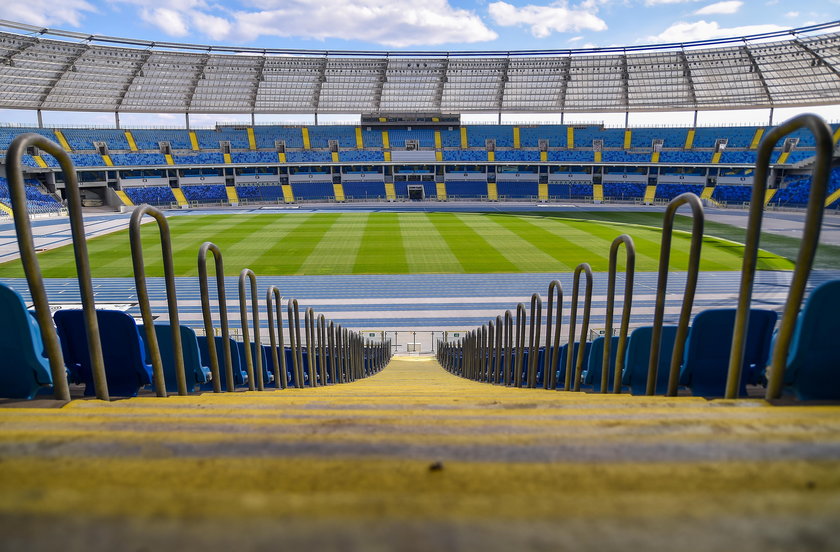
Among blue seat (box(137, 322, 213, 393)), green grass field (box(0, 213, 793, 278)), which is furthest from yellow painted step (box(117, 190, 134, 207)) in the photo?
blue seat (box(137, 322, 213, 393))

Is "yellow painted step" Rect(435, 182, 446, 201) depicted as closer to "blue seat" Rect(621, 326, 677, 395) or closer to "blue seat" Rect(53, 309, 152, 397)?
"blue seat" Rect(621, 326, 677, 395)

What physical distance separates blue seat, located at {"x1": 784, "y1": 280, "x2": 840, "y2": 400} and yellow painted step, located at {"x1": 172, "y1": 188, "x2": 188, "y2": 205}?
57595 mm

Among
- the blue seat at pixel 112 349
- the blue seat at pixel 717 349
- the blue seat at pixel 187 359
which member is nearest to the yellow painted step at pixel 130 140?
the blue seat at pixel 187 359

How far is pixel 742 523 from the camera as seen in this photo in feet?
3.33

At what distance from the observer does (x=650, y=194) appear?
5425cm

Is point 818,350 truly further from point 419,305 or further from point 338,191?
point 338,191

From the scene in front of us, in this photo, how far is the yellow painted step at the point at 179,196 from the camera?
52.5 m

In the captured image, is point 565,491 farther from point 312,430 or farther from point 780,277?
point 780,277

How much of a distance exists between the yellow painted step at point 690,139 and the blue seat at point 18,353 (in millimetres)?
66792

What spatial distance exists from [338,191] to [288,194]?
590 cm

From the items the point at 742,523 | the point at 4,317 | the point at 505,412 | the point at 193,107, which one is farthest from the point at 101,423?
the point at 193,107

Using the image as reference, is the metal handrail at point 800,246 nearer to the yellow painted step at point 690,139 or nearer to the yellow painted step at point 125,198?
the yellow painted step at point 125,198

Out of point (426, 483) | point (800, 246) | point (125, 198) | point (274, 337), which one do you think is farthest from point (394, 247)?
point (125, 198)

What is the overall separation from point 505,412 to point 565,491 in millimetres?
933
